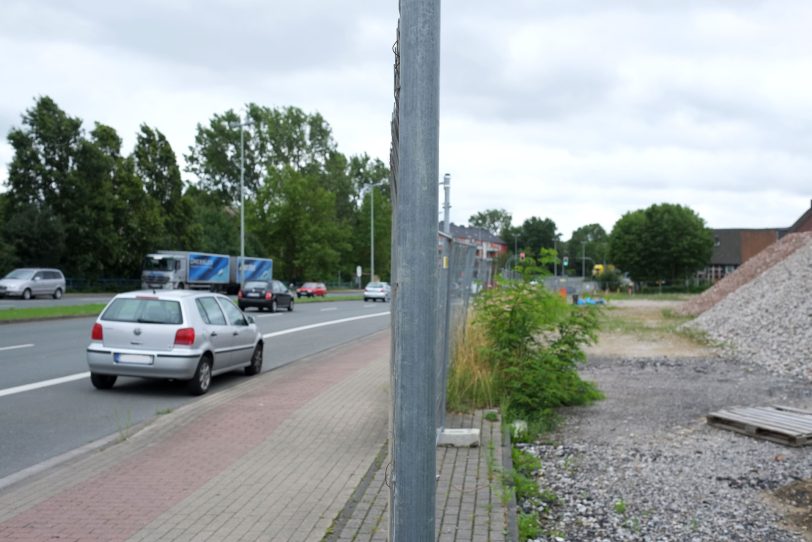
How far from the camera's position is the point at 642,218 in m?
106

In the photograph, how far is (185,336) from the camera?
1124cm

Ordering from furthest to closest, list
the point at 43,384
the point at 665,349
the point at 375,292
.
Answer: the point at 375,292 → the point at 665,349 → the point at 43,384

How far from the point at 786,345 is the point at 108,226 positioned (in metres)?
47.2

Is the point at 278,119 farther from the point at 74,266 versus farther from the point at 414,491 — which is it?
the point at 414,491

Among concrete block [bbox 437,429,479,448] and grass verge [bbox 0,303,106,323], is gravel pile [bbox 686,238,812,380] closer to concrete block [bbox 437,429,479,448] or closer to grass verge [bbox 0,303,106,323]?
concrete block [bbox 437,429,479,448]

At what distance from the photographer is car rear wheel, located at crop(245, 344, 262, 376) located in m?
13.9

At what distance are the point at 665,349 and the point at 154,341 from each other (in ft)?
44.3

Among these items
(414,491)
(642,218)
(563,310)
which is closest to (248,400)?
(563,310)

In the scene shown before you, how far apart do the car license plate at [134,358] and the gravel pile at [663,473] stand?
19.0 feet

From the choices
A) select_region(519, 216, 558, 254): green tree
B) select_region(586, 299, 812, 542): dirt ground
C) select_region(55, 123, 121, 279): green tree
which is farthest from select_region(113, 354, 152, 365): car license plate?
select_region(519, 216, 558, 254): green tree

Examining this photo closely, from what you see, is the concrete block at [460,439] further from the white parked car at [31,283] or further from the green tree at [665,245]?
the green tree at [665,245]

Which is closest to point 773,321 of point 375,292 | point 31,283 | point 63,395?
point 63,395

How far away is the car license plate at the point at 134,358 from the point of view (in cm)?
1117

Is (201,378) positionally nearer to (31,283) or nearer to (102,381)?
(102,381)
